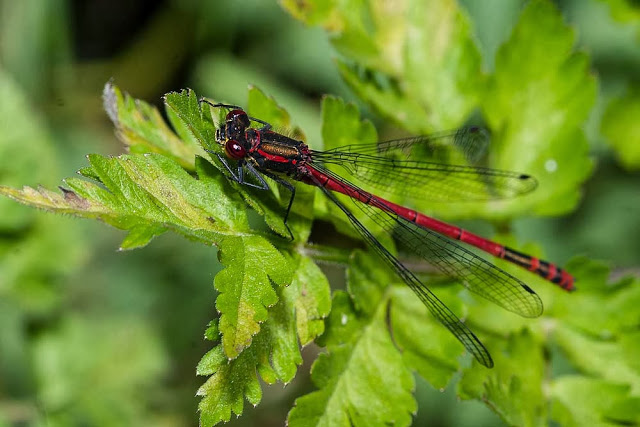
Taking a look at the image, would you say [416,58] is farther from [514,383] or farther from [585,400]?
[585,400]

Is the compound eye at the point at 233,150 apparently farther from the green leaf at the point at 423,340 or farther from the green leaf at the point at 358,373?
the green leaf at the point at 423,340

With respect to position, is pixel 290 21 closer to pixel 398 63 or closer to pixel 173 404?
pixel 398 63

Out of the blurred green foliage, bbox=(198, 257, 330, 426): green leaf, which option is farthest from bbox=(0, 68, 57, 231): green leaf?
bbox=(198, 257, 330, 426): green leaf

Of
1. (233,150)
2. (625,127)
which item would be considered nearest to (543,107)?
(625,127)

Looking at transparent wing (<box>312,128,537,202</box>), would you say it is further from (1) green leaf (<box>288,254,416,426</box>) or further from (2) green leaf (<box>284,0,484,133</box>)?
(1) green leaf (<box>288,254,416,426</box>)

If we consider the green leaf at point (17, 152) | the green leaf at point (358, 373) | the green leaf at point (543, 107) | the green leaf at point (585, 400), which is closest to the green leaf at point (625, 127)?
the green leaf at point (543, 107)
